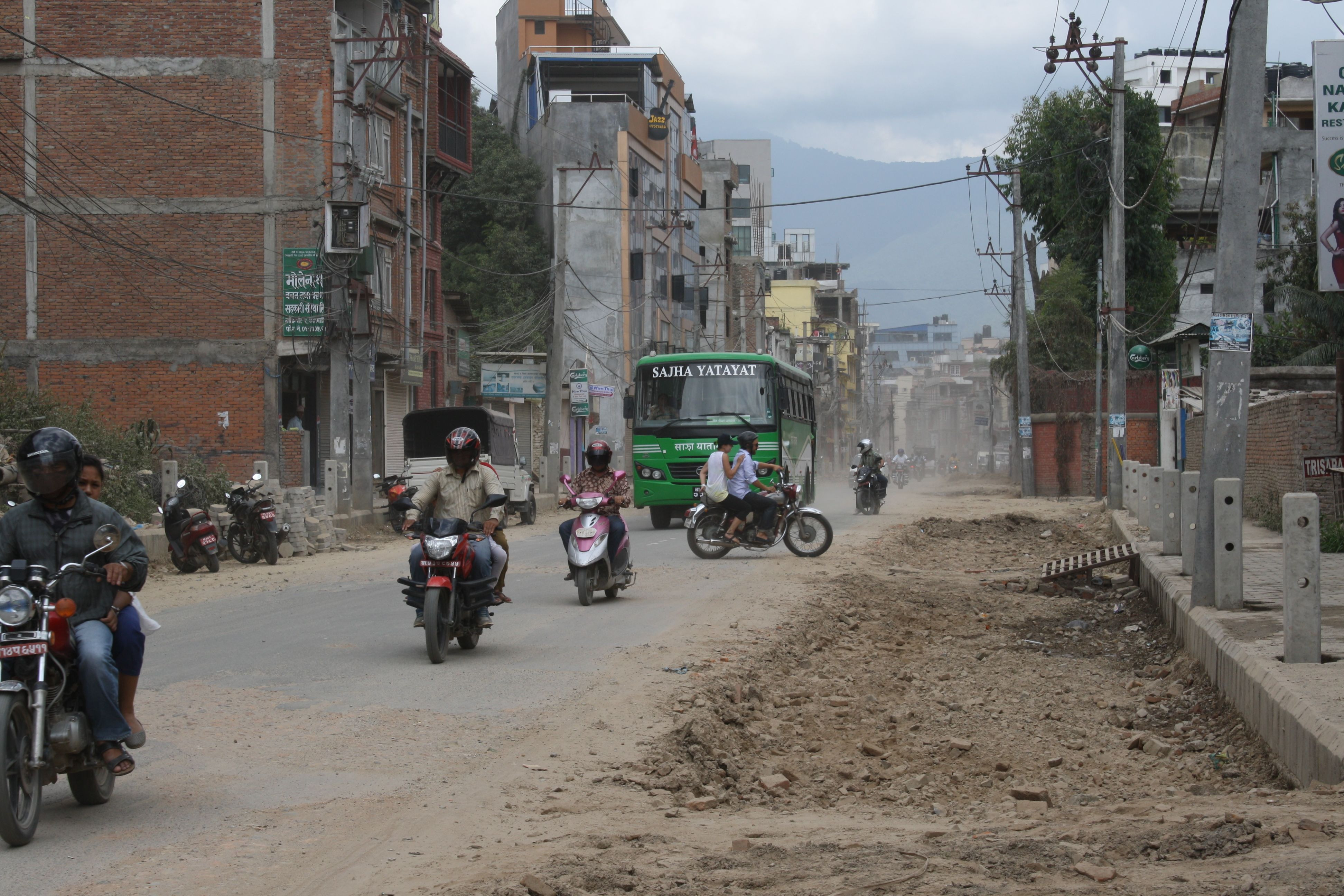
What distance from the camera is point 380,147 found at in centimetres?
3525

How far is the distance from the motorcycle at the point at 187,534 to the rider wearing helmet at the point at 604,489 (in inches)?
241

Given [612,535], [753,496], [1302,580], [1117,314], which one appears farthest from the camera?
[1117,314]

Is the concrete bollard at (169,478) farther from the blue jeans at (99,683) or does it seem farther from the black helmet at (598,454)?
the blue jeans at (99,683)

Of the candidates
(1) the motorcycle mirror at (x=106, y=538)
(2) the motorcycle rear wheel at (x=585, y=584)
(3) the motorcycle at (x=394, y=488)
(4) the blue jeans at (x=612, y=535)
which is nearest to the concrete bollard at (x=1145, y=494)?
(4) the blue jeans at (x=612, y=535)

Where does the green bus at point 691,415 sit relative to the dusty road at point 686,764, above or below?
above

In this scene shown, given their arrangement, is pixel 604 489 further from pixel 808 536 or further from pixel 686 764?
pixel 686 764

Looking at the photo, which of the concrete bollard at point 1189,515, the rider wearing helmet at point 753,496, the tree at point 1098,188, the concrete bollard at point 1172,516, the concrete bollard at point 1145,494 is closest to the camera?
the concrete bollard at point 1189,515

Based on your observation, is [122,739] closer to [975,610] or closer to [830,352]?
[975,610]

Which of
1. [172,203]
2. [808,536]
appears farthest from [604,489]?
[172,203]

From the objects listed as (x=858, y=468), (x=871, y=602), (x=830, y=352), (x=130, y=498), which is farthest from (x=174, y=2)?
(x=830, y=352)

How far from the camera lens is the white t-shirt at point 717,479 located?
59.9 feet

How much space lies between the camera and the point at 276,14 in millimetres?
31922

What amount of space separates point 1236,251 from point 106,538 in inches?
351

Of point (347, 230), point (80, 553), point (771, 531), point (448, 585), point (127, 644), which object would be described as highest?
point (347, 230)
